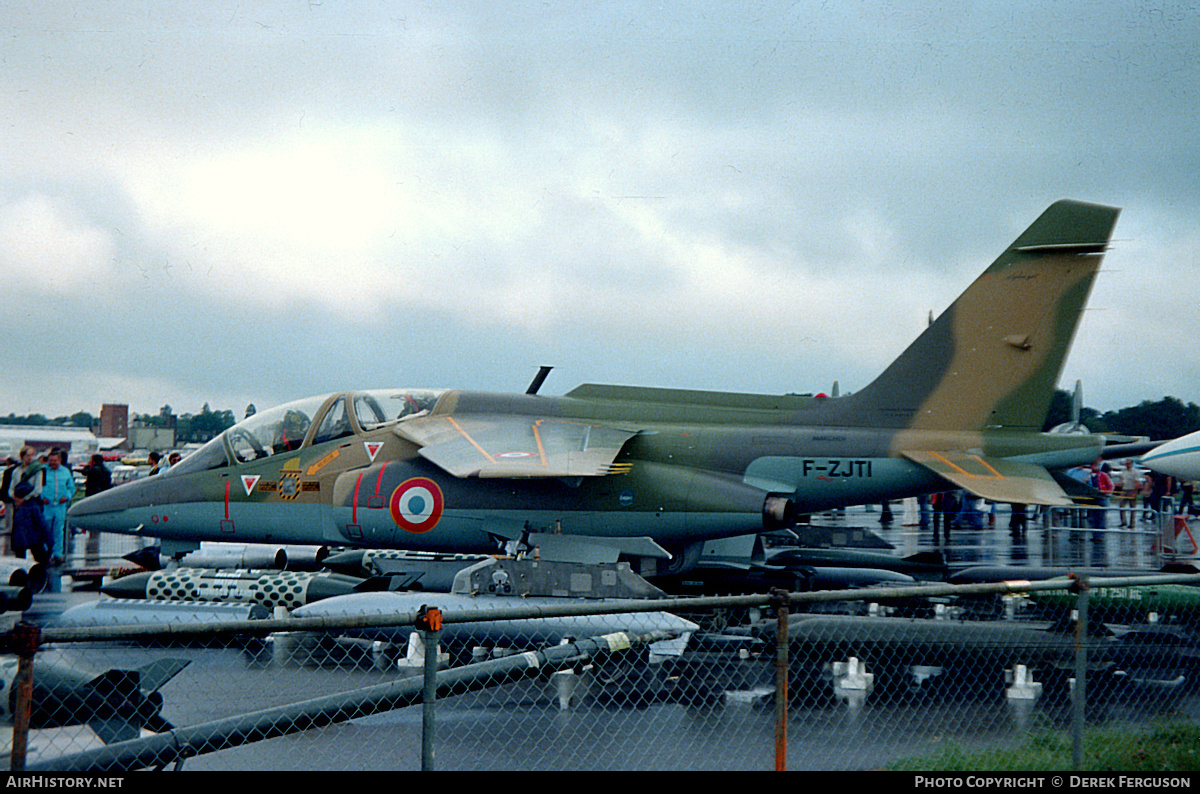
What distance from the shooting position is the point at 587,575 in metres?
10.0

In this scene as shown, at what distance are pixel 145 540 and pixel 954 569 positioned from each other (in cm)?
1652

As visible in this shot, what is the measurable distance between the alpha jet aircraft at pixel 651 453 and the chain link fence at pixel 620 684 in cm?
164

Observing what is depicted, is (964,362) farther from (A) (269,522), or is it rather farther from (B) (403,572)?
(A) (269,522)

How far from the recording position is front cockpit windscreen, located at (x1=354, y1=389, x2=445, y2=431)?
12.7 metres

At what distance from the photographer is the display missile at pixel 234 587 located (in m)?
10.6

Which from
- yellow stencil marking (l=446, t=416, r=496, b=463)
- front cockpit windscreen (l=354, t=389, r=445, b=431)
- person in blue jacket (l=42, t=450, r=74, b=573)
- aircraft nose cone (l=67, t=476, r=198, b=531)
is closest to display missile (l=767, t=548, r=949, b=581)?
yellow stencil marking (l=446, t=416, r=496, b=463)

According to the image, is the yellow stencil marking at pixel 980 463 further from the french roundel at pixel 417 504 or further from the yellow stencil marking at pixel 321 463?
the yellow stencil marking at pixel 321 463

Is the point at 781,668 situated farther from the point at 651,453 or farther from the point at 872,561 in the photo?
the point at 872,561

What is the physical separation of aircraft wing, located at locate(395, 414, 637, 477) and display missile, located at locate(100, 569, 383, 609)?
1.96m

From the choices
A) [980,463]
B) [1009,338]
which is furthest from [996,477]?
[1009,338]

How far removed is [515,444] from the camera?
11.8m

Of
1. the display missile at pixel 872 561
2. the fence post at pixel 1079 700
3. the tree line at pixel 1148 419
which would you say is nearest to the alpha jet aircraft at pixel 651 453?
the display missile at pixel 872 561

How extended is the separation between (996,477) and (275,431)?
955 centimetres

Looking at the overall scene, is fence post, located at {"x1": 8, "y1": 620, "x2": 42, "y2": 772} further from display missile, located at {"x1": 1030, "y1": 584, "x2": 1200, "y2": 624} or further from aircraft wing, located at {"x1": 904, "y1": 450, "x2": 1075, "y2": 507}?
display missile, located at {"x1": 1030, "y1": 584, "x2": 1200, "y2": 624}
